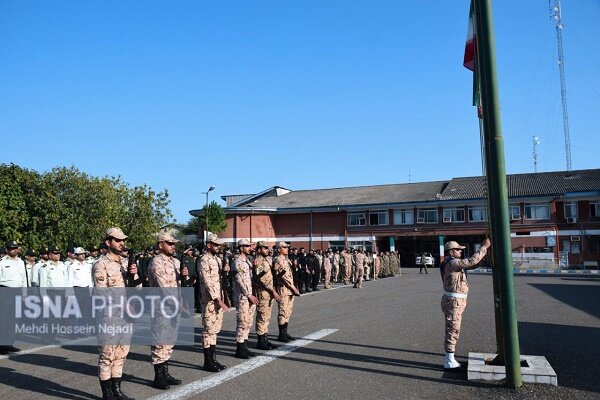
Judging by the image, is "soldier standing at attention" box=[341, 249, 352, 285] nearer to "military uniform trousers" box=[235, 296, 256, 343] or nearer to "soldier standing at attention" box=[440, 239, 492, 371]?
"military uniform trousers" box=[235, 296, 256, 343]

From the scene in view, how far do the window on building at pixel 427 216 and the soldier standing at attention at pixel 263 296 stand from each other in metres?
41.0

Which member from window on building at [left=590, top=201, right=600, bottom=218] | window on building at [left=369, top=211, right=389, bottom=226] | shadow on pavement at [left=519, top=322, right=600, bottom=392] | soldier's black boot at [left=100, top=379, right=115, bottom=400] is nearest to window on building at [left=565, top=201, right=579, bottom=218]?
window on building at [left=590, top=201, right=600, bottom=218]

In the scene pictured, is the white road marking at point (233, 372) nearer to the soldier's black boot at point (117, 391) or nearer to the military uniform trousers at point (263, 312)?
the soldier's black boot at point (117, 391)

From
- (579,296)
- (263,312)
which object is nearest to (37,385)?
(263,312)

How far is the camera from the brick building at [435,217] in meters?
42.8

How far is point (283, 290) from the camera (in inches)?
405

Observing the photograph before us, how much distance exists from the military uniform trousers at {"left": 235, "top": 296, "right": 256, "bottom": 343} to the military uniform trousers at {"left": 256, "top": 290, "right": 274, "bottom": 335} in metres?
0.58

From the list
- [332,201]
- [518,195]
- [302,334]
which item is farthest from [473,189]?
[302,334]

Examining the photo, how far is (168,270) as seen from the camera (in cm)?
757

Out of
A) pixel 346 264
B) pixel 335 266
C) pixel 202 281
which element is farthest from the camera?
pixel 346 264

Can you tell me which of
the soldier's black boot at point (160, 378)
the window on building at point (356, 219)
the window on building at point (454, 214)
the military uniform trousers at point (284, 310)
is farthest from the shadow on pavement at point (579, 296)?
the window on building at point (356, 219)

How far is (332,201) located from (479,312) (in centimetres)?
4185

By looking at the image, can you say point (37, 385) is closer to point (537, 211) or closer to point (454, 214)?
point (537, 211)

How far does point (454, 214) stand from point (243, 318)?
42002 mm
